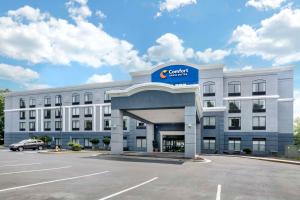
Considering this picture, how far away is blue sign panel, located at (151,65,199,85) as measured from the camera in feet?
117

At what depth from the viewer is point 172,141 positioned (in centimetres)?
4175

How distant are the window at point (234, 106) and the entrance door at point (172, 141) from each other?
8.67 m

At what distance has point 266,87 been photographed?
3919 cm

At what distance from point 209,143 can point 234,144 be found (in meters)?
3.80

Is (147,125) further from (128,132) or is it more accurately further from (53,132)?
(53,132)

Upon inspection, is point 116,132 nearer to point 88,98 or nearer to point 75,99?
point 88,98

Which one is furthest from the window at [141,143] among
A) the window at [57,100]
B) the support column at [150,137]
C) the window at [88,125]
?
the window at [57,100]

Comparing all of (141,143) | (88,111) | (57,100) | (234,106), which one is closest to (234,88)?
(234,106)

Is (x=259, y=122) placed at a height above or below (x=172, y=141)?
above

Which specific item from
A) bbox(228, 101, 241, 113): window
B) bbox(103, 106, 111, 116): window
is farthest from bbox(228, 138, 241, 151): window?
bbox(103, 106, 111, 116): window

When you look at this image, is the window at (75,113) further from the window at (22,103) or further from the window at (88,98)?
the window at (22,103)

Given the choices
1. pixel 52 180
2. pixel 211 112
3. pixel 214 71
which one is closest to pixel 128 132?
Result: pixel 211 112

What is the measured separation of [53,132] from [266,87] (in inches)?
1671

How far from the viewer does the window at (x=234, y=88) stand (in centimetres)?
4088
